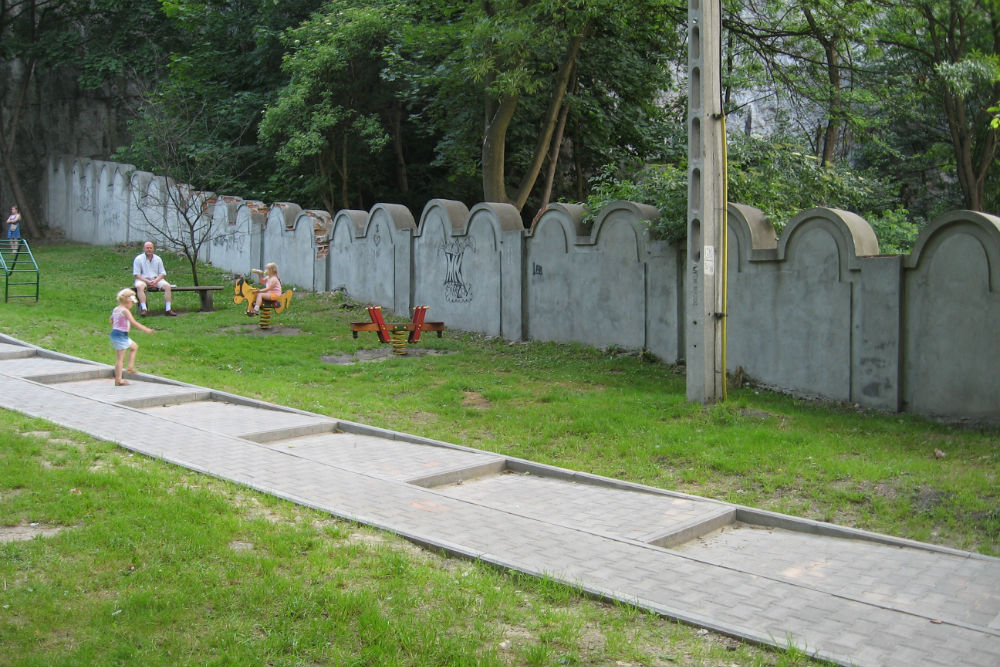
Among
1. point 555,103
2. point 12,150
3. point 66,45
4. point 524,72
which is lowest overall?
point 555,103

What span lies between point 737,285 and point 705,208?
198 cm

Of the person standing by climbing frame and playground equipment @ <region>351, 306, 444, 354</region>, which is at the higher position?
the person standing by climbing frame

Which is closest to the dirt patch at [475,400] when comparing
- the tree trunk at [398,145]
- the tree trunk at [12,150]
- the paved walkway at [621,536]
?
the paved walkway at [621,536]

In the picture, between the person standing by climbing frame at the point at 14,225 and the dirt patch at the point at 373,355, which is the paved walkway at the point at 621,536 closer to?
the dirt patch at the point at 373,355

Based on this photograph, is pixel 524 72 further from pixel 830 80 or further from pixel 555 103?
pixel 830 80

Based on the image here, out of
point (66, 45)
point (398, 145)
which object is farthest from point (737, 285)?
point (66, 45)

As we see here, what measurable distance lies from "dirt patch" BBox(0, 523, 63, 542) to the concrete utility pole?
7.02 metres

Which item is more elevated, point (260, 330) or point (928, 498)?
point (260, 330)

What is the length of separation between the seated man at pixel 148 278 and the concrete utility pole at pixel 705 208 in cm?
1194

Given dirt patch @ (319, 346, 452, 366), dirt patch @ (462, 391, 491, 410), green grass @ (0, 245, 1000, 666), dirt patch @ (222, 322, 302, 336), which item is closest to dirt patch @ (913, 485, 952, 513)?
green grass @ (0, 245, 1000, 666)

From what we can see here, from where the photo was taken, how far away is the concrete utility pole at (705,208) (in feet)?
33.9

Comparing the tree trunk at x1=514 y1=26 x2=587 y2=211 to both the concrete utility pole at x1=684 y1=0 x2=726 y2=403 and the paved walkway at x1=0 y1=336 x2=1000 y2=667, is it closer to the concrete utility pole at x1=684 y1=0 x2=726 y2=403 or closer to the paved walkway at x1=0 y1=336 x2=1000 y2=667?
the concrete utility pole at x1=684 y1=0 x2=726 y2=403

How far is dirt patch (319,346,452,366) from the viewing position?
14.4 meters

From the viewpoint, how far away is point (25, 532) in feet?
18.6
